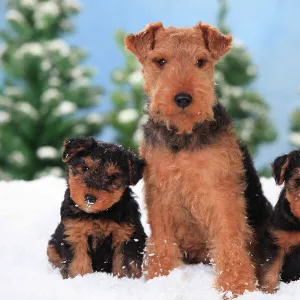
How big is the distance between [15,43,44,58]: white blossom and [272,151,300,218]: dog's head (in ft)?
43.2

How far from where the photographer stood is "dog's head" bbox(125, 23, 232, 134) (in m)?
3.95

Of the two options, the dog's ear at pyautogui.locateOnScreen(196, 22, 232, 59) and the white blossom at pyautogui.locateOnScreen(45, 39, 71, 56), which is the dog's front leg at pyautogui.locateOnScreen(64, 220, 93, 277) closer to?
the dog's ear at pyautogui.locateOnScreen(196, 22, 232, 59)

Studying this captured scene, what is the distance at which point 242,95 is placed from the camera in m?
17.4

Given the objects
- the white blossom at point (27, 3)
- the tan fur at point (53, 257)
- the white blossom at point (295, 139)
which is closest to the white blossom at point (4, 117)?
the white blossom at point (27, 3)

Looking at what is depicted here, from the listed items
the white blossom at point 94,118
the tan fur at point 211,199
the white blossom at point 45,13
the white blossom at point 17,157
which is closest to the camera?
the tan fur at point 211,199

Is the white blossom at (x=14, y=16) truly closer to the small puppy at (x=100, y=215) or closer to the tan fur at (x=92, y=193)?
the small puppy at (x=100, y=215)

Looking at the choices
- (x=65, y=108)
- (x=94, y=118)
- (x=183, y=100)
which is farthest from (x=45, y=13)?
(x=183, y=100)

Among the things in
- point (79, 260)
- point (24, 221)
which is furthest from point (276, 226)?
point (24, 221)

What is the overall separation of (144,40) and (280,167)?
1513 mm

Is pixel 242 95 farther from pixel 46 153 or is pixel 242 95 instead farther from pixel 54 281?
pixel 54 281

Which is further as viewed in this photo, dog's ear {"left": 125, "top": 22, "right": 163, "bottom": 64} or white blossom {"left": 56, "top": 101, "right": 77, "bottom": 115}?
white blossom {"left": 56, "top": 101, "right": 77, "bottom": 115}

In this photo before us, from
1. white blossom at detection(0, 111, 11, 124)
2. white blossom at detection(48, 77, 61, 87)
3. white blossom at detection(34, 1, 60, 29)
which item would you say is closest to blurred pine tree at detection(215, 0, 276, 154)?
white blossom at detection(48, 77, 61, 87)

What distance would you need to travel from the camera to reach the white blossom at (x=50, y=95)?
16188 millimetres

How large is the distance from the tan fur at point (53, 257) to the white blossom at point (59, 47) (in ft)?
40.4
